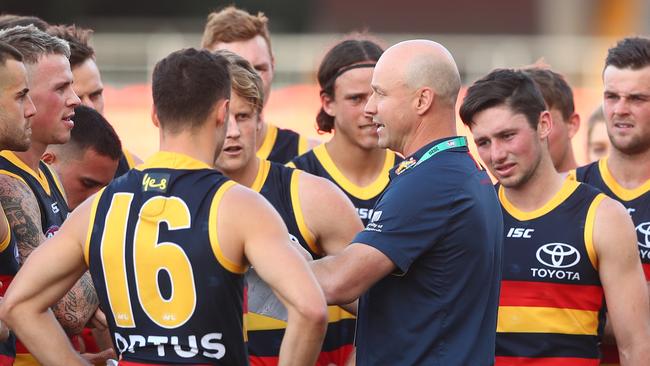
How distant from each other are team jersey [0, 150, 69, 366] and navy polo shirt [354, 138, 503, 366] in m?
1.59

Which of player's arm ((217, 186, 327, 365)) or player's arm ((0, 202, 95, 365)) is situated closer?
player's arm ((217, 186, 327, 365))

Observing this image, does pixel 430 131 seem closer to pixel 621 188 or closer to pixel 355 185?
pixel 355 185

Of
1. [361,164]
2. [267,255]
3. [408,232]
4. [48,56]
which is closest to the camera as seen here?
[267,255]

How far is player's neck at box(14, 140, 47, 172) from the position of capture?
5.64 metres

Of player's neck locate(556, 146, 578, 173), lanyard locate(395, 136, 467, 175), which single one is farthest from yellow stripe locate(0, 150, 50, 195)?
player's neck locate(556, 146, 578, 173)

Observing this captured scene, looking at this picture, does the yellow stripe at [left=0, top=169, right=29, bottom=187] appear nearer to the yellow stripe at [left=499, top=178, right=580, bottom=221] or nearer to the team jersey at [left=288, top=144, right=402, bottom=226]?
the team jersey at [left=288, top=144, right=402, bottom=226]

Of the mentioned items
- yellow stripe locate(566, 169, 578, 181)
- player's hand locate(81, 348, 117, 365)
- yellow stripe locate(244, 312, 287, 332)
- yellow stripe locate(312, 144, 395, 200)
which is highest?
yellow stripe locate(566, 169, 578, 181)

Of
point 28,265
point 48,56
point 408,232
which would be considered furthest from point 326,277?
point 48,56

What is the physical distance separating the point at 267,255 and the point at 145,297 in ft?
1.77

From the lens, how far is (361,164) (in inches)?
280

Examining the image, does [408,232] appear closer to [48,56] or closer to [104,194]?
[104,194]

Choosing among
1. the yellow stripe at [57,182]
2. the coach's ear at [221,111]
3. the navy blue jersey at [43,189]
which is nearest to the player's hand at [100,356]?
the navy blue jersey at [43,189]

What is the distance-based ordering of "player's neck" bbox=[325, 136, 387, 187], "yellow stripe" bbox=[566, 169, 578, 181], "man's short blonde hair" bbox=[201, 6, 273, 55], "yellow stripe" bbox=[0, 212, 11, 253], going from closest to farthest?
"yellow stripe" bbox=[0, 212, 11, 253] → "yellow stripe" bbox=[566, 169, 578, 181] → "player's neck" bbox=[325, 136, 387, 187] → "man's short blonde hair" bbox=[201, 6, 273, 55]

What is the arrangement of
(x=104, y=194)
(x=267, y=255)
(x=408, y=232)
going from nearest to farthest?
(x=267, y=255) < (x=104, y=194) < (x=408, y=232)
